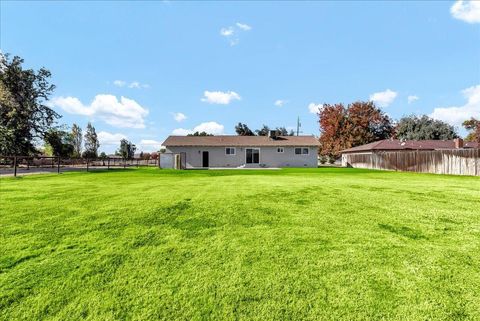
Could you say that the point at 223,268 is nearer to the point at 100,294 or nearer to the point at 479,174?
the point at 100,294

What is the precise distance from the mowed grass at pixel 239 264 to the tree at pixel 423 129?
177 feet

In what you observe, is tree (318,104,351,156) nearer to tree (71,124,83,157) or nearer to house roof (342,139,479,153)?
house roof (342,139,479,153)

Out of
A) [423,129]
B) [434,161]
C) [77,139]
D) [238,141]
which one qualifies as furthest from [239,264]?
[77,139]

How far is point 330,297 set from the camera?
249cm

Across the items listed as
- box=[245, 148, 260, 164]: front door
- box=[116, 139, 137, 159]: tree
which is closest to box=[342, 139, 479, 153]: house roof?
box=[245, 148, 260, 164]: front door

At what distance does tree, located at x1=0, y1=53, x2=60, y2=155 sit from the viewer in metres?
27.1

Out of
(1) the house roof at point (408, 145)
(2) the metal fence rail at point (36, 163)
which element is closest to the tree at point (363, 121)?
(1) the house roof at point (408, 145)

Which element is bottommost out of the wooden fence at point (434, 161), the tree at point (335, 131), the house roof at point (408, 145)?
the wooden fence at point (434, 161)

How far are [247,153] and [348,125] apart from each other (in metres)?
26.1

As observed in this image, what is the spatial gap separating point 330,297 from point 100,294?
6.68ft

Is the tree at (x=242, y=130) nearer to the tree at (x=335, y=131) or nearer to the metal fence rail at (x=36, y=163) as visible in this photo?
the tree at (x=335, y=131)

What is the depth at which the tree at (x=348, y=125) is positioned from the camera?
48.8 m

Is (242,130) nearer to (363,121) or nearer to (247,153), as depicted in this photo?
(363,121)

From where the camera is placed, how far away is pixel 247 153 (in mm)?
31062
